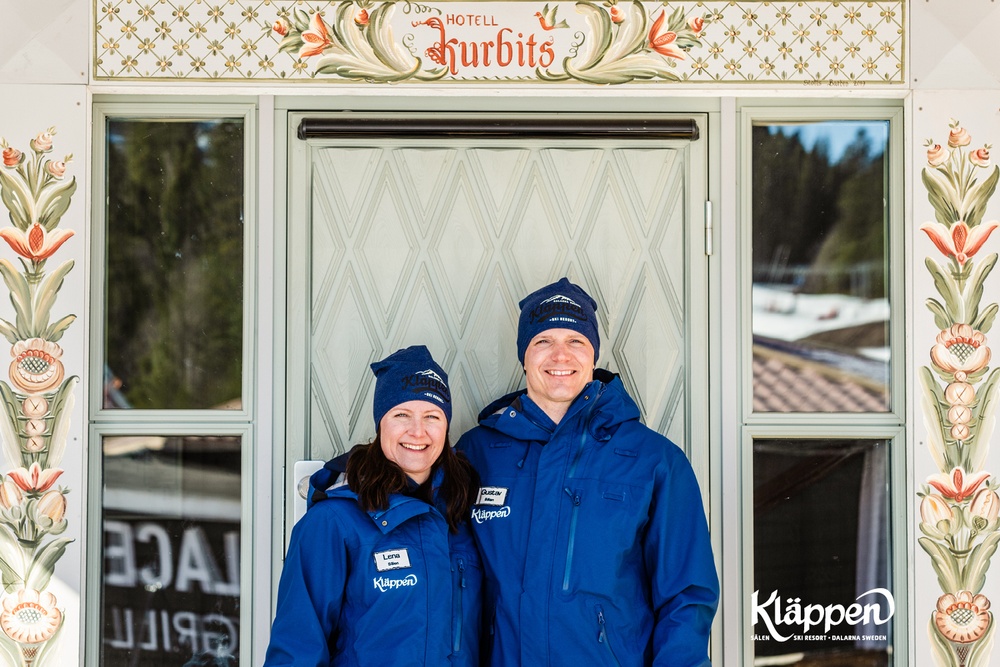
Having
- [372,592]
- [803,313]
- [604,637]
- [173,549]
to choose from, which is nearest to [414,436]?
[372,592]

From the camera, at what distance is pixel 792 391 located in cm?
344

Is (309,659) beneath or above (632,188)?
beneath

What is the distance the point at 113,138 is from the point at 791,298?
232 centimetres

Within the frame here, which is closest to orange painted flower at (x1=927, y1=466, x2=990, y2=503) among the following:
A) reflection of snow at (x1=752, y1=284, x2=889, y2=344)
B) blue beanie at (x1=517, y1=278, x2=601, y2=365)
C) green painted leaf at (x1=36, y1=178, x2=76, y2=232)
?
reflection of snow at (x1=752, y1=284, x2=889, y2=344)

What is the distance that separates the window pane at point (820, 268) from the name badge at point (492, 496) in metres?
1.05

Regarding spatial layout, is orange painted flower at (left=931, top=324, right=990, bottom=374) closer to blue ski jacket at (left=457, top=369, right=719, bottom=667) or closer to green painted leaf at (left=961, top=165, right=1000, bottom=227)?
green painted leaf at (left=961, top=165, right=1000, bottom=227)

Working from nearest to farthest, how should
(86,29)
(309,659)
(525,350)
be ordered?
(309,659) < (525,350) < (86,29)

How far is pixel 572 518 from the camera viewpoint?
2.74 metres

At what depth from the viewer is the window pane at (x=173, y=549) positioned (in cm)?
339

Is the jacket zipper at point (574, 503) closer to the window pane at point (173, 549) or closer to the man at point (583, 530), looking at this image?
the man at point (583, 530)

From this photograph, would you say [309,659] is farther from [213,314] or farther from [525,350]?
[213,314]

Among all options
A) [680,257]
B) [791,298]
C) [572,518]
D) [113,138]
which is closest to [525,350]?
[572,518]

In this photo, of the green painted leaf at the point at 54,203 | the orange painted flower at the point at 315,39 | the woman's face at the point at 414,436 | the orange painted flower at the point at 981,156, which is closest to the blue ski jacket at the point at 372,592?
the woman's face at the point at 414,436

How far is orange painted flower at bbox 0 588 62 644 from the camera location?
3289 millimetres
